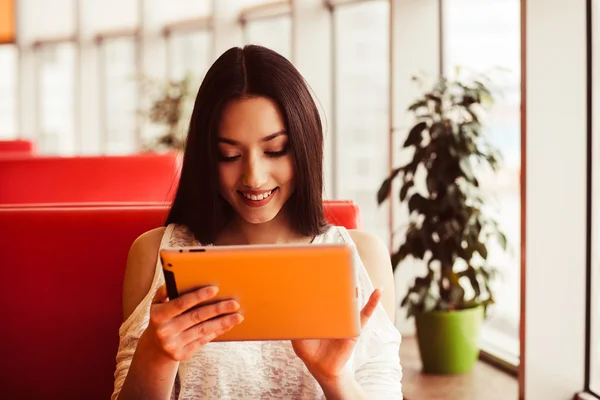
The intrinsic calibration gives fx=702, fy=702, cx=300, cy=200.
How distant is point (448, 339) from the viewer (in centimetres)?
375

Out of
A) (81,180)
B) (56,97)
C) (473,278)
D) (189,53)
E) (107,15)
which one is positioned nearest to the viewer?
(81,180)

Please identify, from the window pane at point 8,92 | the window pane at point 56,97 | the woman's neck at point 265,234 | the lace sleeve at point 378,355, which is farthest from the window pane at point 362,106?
the window pane at point 8,92

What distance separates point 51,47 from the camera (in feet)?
34.5

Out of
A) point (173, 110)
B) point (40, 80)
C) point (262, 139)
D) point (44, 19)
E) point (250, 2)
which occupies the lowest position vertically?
point (262, 139)

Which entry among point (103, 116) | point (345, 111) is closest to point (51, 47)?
point (103, 116)

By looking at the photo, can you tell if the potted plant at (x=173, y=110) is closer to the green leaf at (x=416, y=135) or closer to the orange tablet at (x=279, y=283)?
the green leaf at (x=416, y=135)

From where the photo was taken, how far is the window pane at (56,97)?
10367 mm

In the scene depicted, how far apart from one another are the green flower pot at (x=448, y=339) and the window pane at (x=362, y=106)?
2.03m

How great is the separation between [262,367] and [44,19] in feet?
33.3

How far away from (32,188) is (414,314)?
2.05m

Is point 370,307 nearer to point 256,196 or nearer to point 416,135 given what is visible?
point 256,196

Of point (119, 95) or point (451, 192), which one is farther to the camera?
point (119, 95)
